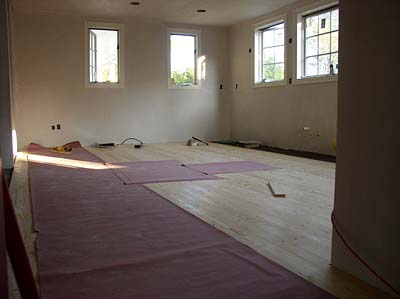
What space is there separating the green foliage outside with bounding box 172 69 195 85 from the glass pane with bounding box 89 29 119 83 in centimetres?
133

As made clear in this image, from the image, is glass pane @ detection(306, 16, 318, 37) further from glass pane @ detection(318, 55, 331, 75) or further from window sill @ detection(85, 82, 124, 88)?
window sill @ detection(85, 82, 124, 88)

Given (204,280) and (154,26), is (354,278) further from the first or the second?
(154,26)

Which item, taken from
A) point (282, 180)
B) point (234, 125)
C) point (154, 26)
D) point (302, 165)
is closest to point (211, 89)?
point (234, 125)

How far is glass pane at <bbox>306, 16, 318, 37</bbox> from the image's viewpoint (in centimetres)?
724

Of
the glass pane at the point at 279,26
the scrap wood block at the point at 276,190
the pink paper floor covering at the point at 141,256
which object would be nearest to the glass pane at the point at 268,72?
the glass pane at the point at 279,26

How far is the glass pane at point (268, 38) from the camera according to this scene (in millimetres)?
8547

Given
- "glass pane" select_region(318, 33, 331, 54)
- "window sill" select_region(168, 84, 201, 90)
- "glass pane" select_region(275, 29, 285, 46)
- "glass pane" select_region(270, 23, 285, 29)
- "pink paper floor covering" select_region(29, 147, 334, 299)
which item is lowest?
"pink paper floor covering" select_region(29, 147, 334, 299)

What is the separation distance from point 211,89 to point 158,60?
142cm

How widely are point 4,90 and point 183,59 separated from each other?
4757mm

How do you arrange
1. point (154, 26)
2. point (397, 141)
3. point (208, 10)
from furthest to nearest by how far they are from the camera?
point (154, 26), point (208, 10), point (397, 141)

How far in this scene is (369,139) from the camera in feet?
5.97

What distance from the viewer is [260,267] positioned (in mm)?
2055

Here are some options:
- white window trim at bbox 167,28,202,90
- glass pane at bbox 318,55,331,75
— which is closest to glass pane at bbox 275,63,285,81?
glass pane at bbox 318,55,331,75

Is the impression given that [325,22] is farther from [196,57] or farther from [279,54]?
[196,57]
